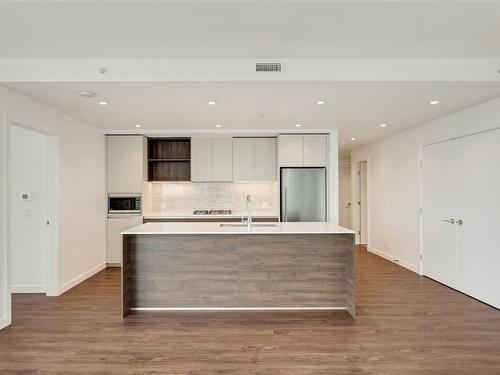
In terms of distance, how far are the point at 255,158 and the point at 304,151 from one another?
94 centimetres

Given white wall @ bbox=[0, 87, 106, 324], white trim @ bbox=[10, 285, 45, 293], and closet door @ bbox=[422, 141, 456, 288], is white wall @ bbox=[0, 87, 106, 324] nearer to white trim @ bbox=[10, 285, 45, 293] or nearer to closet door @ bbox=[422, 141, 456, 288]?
white trim @ bbox=[10, 285, 45, 293]

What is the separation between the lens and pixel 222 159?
6324 millimetres

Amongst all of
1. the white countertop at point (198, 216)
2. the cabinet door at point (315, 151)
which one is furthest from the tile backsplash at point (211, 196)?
the cabinet door at point (315, 151)

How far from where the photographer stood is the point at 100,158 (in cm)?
591

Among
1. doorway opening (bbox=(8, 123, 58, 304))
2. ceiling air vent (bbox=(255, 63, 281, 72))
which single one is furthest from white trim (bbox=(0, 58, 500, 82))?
doorway opening (bbox=(8, 123, 58, 304))

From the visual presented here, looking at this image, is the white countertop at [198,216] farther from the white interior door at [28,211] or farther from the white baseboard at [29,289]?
the white baseboard at [29,289]

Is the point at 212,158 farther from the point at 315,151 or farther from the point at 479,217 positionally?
the point at 479,217

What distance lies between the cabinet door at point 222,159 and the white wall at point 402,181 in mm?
3177

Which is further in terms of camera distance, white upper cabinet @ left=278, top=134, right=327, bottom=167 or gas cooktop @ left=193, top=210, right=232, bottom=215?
gas cooktop @ left=193, top=210, right=232, bottom=215

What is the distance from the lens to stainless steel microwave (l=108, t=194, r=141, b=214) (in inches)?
239

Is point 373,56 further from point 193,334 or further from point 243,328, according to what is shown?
point 193,334

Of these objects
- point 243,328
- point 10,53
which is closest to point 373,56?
point 243,328

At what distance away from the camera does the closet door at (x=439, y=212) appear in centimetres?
478

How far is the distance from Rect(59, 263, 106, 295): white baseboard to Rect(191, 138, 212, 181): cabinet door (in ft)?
7.42
